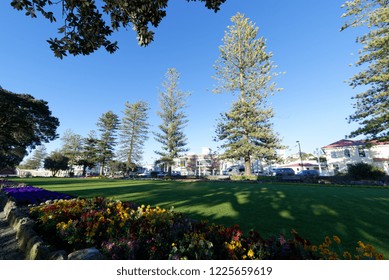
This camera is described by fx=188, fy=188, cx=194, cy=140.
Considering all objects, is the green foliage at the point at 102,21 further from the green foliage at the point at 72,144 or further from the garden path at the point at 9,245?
the green foliage at the point at 72,144

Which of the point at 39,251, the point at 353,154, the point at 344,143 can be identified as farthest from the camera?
the point at 344,143

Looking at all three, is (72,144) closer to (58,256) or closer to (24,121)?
(24,121)

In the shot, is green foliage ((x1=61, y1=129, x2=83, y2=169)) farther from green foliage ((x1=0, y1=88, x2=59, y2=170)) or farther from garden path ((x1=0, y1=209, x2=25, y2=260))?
garden path ((x1=0, y1=209, x2=25, y2=260))

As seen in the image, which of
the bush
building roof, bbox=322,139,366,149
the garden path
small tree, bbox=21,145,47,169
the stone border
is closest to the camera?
the stone border

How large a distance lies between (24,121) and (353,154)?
1963 inches

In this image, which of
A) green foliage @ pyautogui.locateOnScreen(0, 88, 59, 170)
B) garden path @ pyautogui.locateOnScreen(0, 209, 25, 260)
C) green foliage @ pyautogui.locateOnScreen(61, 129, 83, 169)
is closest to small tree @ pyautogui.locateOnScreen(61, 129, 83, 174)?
green foliage @ pyautogui.locateOnScreen(61, 129, 83, 169)

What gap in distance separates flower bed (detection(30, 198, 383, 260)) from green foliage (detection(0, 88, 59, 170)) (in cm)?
2167

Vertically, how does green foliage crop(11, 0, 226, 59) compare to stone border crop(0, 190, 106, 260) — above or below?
above

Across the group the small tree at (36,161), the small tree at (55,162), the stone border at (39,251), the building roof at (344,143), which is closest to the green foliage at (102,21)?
the stone border at (39,251)

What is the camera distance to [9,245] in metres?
3.76

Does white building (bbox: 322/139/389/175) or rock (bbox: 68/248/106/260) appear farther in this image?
white building (bbox: 322/139/389/175)

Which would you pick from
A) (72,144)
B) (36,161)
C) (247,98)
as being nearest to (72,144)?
(72,144)

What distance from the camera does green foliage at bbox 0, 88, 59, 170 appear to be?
Result: 62.5 ft

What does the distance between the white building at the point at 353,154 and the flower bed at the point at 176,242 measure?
37.8m
